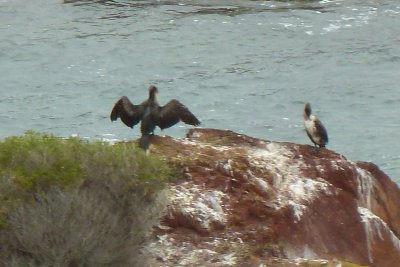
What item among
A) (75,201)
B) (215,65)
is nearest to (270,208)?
(75,201)

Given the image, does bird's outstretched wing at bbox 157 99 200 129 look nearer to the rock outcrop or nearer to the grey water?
the rock outcrop

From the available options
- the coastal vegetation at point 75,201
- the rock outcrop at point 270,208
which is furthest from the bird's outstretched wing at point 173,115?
the coastal vegetation at point 75,201

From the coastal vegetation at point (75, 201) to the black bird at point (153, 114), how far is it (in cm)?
311

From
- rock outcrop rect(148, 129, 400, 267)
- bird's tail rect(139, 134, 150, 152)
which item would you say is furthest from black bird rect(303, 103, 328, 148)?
bird's tail rect(139, 134, 150, 152)

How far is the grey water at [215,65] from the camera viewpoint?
102 ft

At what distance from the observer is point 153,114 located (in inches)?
666

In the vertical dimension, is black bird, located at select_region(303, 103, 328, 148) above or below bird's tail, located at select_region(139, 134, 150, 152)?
below

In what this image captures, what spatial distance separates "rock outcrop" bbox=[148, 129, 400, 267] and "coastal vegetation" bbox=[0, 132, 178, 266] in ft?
2.41

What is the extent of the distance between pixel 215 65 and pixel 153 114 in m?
18.6

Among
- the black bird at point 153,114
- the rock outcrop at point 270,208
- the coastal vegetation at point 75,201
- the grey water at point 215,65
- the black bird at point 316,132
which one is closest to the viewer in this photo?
the coastal vegetation at point 75,201

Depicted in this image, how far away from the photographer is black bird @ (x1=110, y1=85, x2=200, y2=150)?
16.7 metres

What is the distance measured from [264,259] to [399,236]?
3340 mm

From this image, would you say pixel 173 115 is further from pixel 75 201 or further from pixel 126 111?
pixel 75 201

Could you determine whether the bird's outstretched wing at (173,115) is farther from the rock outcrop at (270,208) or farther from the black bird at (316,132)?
the black bird at (316,132)
